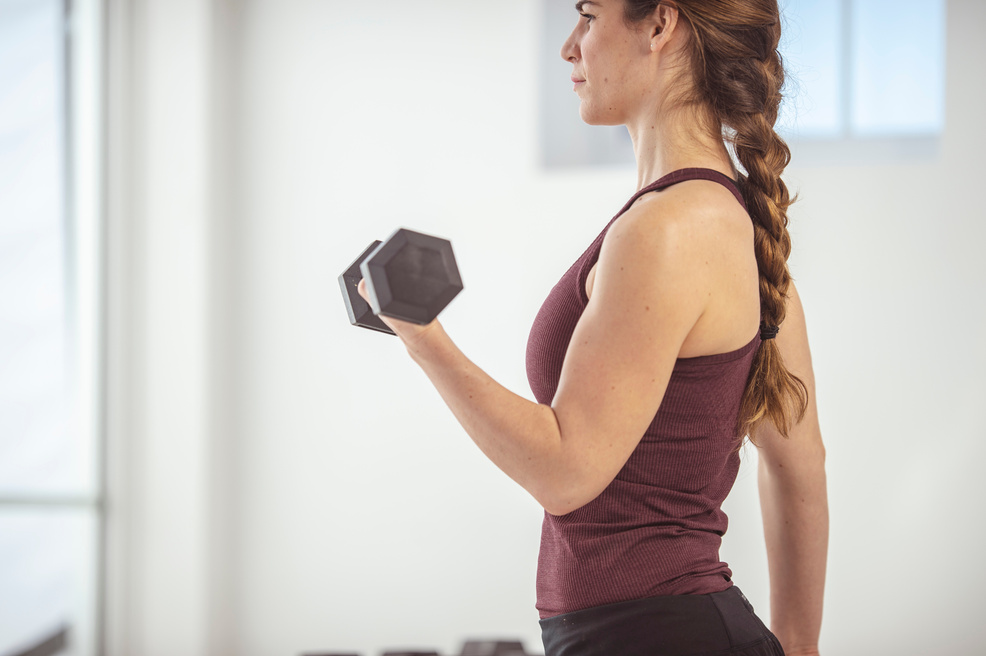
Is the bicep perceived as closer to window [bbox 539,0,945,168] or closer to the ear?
the ear

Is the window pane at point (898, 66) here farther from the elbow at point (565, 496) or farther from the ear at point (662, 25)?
the elbow at point (565, 496)

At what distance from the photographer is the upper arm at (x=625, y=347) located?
0.74 m

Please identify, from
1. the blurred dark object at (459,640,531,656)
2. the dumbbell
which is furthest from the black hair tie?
the blurred dark object at (459,640,531,656)

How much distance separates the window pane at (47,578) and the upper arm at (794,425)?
2.24 metres

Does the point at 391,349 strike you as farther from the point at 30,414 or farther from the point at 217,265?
the point at 30,414

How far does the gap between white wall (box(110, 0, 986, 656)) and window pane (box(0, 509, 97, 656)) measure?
133mm

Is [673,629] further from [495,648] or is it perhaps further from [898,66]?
[898,66]

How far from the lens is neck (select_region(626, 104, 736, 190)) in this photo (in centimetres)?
91

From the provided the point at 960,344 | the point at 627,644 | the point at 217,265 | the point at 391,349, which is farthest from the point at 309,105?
the point at 627,644

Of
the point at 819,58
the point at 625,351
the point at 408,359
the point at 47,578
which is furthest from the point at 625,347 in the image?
the point at 47,578

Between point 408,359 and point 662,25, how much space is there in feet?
6.67

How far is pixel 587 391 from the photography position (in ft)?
2.43

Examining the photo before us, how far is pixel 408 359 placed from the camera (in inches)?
111

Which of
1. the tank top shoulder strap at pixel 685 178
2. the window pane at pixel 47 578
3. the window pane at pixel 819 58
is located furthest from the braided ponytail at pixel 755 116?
the window pane at pixel 47 578
